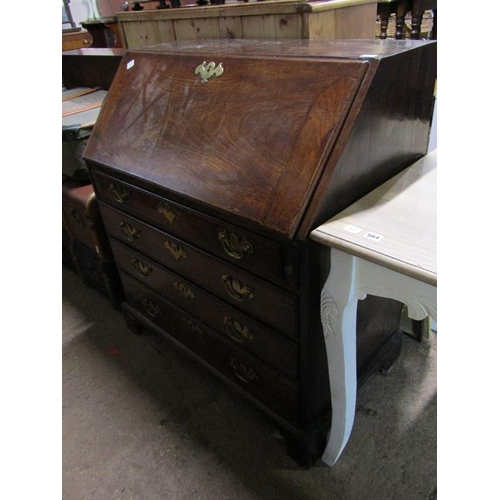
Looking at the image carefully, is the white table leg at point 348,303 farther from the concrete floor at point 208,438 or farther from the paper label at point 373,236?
the concrete floor at point 208,438

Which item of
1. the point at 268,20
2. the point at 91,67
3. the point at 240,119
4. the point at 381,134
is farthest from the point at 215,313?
the point at 91,67

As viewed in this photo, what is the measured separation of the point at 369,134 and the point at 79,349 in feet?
4.60

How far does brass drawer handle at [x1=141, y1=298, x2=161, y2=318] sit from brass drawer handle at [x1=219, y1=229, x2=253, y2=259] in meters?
0.60

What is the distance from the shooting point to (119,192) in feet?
3.99

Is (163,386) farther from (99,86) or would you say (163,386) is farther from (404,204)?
(99,86)

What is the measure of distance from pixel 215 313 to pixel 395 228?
59 cm

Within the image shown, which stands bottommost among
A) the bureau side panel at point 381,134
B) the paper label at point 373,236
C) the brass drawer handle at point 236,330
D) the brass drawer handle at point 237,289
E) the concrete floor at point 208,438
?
the concrete floor at point 208,438

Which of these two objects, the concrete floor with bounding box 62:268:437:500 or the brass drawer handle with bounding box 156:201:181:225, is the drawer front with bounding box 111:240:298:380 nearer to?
the brass drawer handle with bounding box 156:201:181:225

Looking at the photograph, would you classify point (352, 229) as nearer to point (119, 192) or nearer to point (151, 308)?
point (119, 192)

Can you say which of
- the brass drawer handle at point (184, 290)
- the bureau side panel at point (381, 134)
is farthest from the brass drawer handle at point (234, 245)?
the brass drawer handle at point (184, 290)

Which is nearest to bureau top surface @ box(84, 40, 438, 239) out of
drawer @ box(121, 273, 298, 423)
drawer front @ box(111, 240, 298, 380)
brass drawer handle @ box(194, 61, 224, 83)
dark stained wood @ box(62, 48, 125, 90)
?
brass drawer handle @ box(194, 61, 224, 83)

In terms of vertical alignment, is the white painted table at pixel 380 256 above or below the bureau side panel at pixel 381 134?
below

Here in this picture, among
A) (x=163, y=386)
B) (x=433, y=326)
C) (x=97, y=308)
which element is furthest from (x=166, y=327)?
(x=433, y=326)

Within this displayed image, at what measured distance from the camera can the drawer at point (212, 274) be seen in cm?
92
